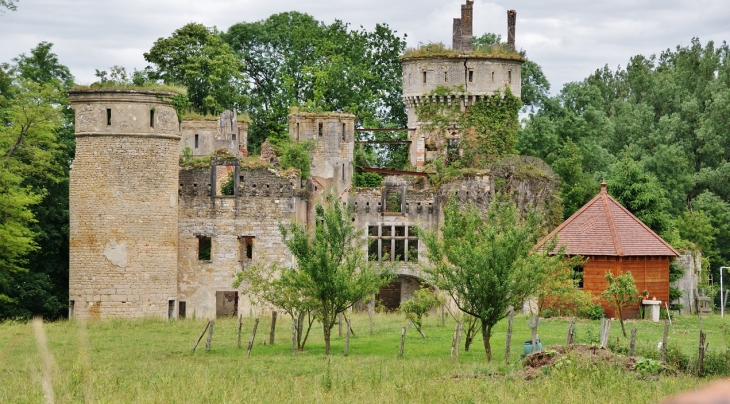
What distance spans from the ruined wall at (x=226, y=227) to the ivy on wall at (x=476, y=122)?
12915 millimetres

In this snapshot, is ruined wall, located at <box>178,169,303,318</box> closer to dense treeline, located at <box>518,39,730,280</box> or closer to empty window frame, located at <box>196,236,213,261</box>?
empty window frame, located at <box>196,236,213,261</box>

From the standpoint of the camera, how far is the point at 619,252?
44.0 meters

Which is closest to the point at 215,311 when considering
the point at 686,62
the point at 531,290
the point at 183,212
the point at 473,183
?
the point at 183,212

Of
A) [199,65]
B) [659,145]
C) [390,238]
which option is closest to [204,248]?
[390,238]

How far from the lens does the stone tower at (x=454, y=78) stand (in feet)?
186

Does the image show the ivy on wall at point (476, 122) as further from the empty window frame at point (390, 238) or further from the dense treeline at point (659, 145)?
the empty window frame at point (390, 238)

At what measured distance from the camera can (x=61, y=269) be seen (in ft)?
150

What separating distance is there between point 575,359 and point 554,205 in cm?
2814

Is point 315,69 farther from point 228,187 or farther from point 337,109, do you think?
point 228,187

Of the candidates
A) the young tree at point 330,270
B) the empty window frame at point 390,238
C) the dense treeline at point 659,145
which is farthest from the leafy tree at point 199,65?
the young tree at point 330,270

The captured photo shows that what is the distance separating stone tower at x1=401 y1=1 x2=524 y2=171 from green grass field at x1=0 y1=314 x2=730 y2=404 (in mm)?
18333

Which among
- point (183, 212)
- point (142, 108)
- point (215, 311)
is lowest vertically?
point (215, 311)

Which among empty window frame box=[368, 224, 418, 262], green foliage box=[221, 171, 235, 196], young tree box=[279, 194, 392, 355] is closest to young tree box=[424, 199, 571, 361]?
young tree box=[279, 194, 392, 355]

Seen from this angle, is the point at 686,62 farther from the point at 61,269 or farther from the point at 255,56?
the point at 61,269
